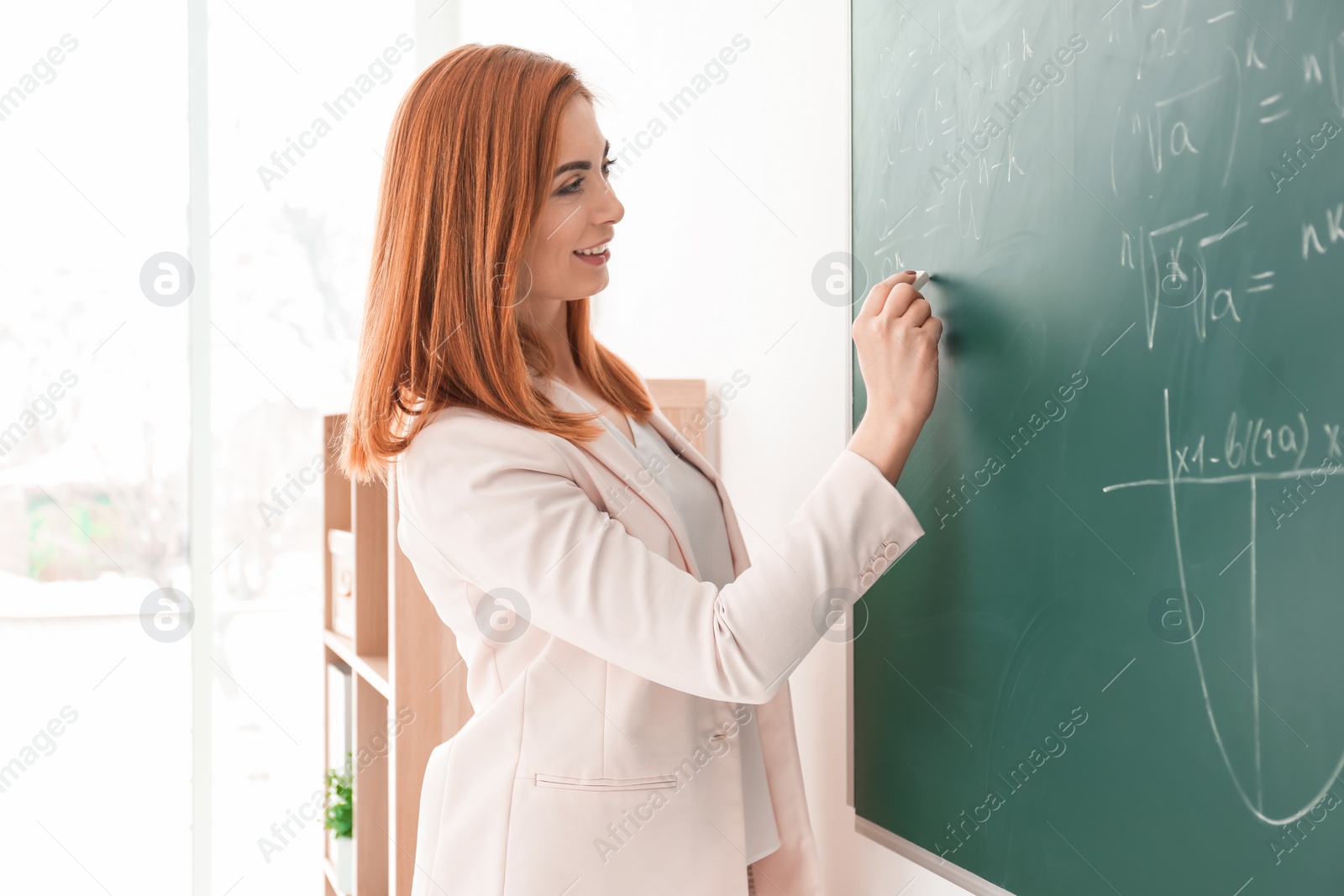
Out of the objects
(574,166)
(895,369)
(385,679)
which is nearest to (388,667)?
(385,679)

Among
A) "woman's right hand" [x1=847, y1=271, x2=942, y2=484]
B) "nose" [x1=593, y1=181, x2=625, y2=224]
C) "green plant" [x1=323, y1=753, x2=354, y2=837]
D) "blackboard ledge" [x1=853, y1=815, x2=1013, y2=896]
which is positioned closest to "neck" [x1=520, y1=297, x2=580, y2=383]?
"nose" [x1=593, y1=181, x2=625, y2=224]

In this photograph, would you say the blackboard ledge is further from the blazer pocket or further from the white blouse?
the blazer pocket

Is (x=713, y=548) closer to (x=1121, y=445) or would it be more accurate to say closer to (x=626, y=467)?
(x=626, y=467)

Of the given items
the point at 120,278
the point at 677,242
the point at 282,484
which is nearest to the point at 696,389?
the point at 677,242

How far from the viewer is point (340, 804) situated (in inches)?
88.2

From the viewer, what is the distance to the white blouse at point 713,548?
46.1 inches

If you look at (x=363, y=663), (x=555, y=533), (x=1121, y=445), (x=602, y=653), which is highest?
(x=1121, y=445)

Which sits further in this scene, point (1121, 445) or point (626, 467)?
point (626, 467)

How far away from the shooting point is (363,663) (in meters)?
2.01

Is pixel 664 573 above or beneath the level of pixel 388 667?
above

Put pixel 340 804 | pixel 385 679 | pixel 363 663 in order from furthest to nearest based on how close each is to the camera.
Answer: pixel 340 804, pixel 363 663, pixel 385 679

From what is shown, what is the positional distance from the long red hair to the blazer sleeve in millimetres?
93

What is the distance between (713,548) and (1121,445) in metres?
0.50

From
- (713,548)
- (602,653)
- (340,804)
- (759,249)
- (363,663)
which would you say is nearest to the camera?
(602,653)
